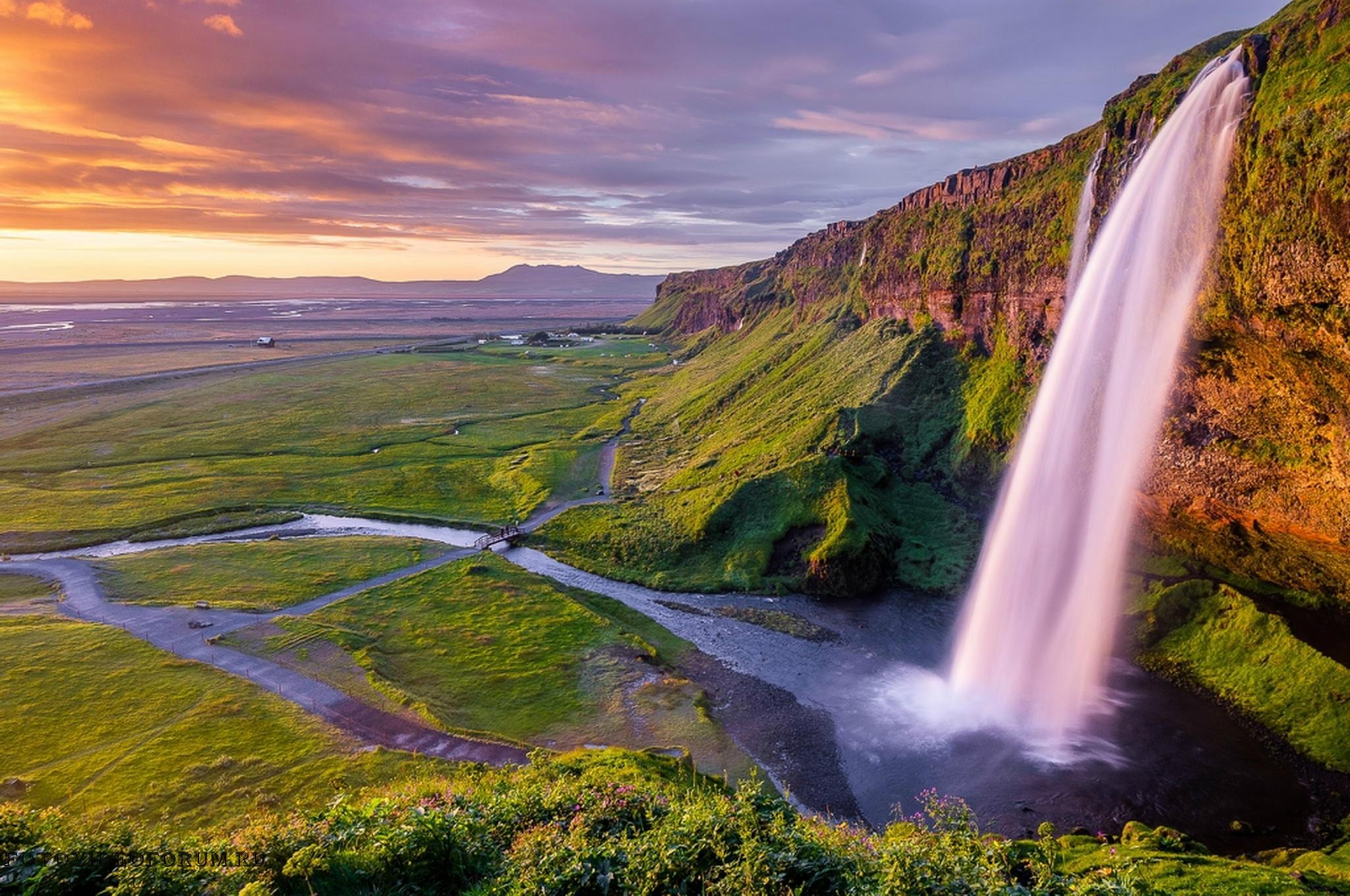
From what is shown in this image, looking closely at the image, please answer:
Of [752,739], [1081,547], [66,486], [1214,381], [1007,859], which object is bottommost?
[66,486]

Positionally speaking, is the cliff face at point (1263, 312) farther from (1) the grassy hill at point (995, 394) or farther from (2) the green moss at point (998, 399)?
(2) the green moss at point (998, 399)

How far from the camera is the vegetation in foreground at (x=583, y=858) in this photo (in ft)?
59.0

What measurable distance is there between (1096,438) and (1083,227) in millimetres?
23280

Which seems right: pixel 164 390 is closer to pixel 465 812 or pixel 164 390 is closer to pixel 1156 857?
pixel 465 812

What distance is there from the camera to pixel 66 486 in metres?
89.2

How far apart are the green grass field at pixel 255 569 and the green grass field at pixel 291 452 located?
11527 mm

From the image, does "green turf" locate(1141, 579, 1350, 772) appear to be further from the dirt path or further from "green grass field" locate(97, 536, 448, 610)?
"green grass field" locate(97, 536, 448, 610)

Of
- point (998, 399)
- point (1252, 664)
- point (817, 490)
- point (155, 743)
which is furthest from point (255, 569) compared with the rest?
point (1252, 664)

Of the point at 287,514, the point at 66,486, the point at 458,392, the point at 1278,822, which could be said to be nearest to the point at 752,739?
the point at 1278,822

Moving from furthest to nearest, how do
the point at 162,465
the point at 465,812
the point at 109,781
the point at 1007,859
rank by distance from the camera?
the point at 162,465 < the point at 109,781 < the point at 465,812 < the point at 1007,859

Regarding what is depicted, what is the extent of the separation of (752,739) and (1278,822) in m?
24.4

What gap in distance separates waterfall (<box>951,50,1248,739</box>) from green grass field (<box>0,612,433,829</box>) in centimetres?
3743

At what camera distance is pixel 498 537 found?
72812 mm

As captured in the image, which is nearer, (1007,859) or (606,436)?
(1007,859)
